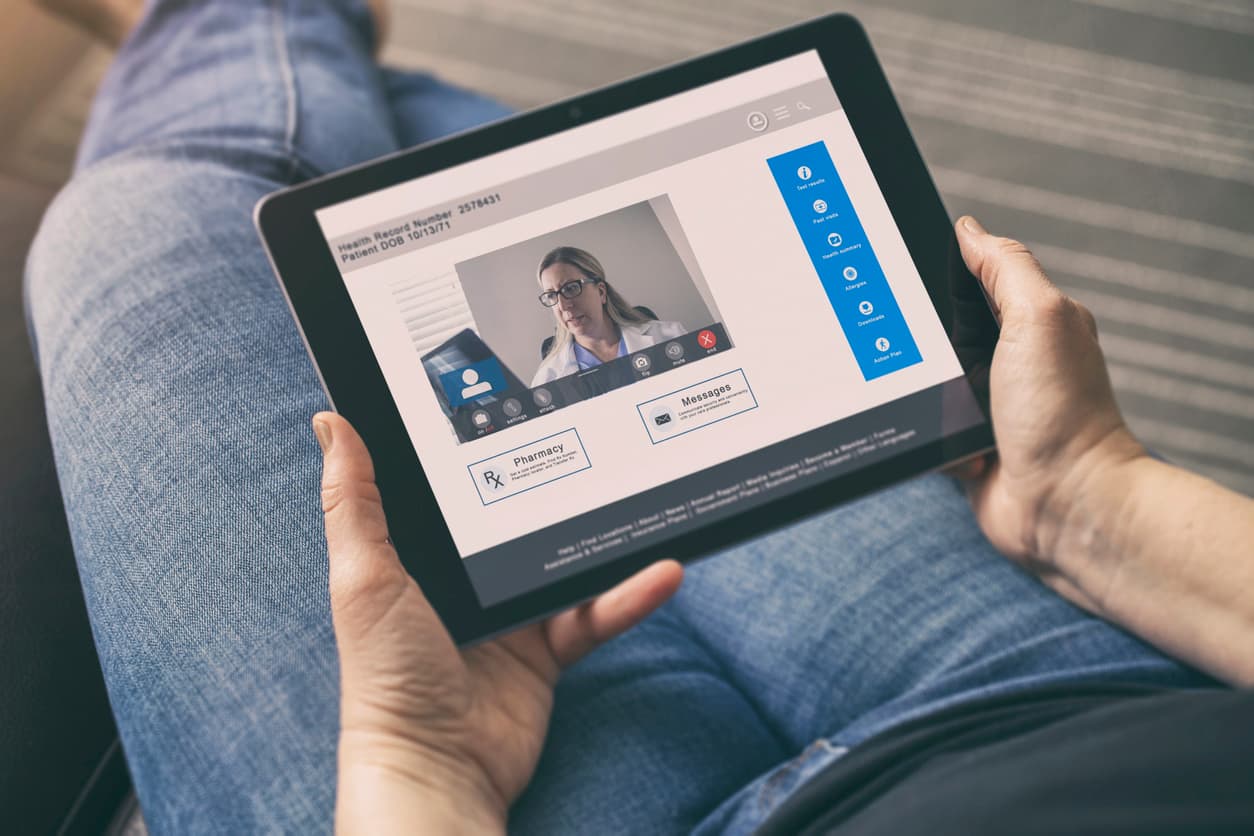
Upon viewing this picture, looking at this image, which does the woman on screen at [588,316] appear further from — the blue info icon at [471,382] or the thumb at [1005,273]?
the thumb at [1005,273]

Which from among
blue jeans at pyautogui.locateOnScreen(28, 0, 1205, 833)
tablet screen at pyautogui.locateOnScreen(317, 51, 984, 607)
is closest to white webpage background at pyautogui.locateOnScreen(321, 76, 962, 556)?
tablet screen at pyautogui.locateOnScreen(317, 51, 984, 607)

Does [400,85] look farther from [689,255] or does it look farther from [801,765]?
[801,765]

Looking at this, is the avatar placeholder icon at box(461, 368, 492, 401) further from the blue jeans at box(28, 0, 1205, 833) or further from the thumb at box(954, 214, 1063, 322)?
the thumb at box(954, 214, 1063, 322)

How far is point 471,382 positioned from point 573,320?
8 cm

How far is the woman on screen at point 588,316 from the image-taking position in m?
0.60

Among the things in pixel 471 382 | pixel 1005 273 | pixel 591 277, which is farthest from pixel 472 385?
pixel 1005 273

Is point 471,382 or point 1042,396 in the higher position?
point 471,382

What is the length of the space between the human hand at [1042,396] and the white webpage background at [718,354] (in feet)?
0.16

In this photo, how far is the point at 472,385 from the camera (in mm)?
590

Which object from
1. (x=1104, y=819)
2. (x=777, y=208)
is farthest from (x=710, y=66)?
(x=1104, y=819)

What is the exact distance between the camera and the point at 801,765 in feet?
1.98

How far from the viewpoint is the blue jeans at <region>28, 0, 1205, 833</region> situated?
60cm

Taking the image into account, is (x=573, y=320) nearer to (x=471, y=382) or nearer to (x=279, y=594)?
(x=471, y=382)

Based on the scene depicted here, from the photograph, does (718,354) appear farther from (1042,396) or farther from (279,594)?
(279,594)
